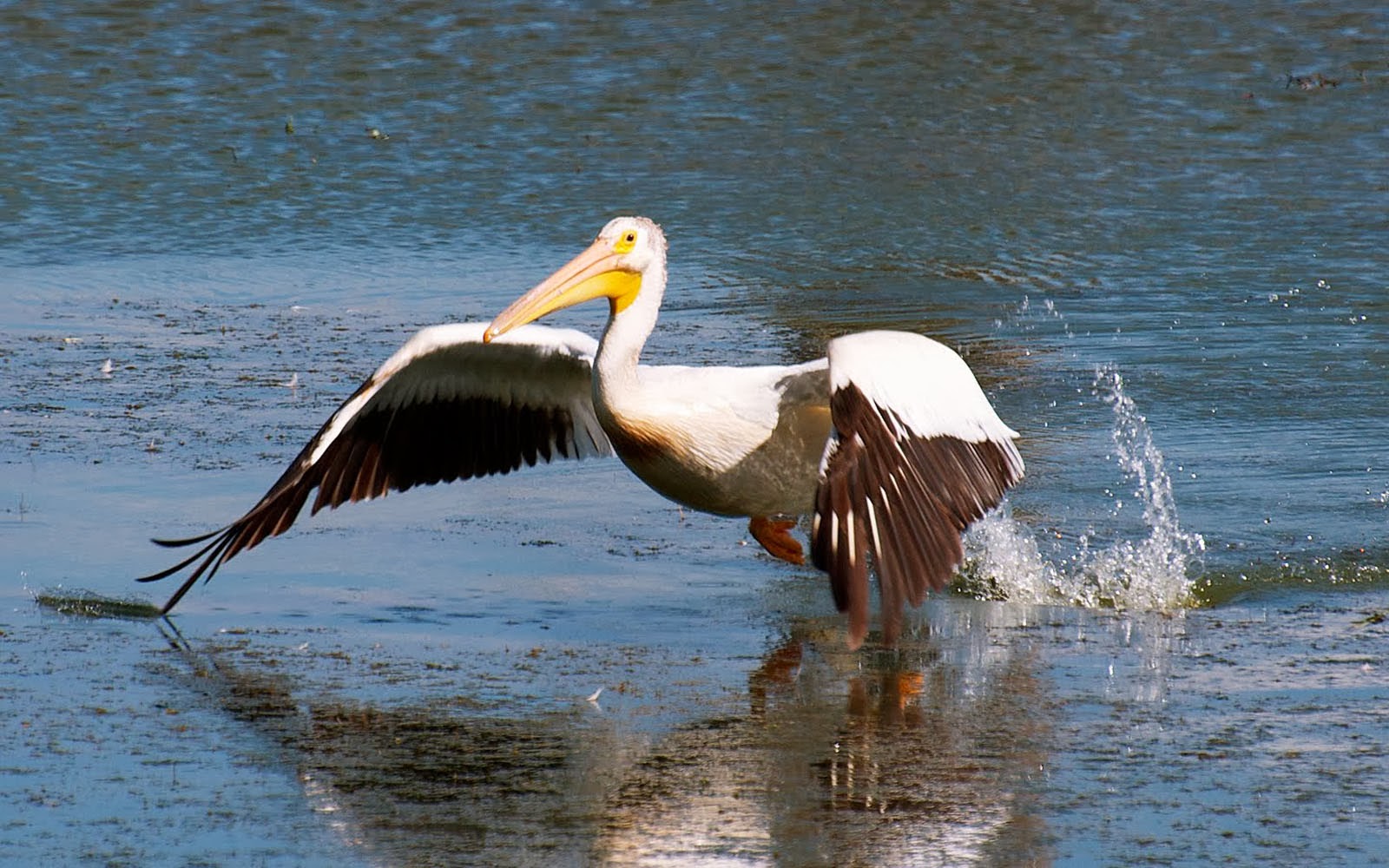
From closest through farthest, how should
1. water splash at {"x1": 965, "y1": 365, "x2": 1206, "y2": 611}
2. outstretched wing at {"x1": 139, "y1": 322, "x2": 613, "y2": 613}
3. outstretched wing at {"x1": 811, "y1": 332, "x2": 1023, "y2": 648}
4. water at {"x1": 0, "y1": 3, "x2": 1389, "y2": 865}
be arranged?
1. water at {"x1": 0, "y1": 3, "x2": 1389, "y2": 865}
2. outstretched wing at {"x1": 811, "y1": 332, "x2": 1023, "y2": 648}
3. water splash at {"x1": 965, "y1": 365, "x2": 1206, "y2": 611}
4. outstretched wing at {"x1": 139, "y1": 322, "x2": 613, "y2": 613}

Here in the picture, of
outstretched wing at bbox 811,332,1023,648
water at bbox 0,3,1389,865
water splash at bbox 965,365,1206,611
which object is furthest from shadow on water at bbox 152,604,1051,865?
water splash at bbox 965,365,1206,611

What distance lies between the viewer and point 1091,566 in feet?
19.6

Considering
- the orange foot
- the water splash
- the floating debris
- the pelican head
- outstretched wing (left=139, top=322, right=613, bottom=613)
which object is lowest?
the floating debris

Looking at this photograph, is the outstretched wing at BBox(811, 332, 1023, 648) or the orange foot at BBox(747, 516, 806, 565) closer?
the outstretched wing at BBox(811, 332, 1023, 648)

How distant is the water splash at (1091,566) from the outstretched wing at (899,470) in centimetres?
50

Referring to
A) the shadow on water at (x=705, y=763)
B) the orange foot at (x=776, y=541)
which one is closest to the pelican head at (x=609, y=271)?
the orange foot at (x=776, y=541)

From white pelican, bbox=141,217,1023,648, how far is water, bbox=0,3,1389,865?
0.24 m

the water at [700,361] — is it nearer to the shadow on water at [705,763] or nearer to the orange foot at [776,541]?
the shadow on water at [705,763]

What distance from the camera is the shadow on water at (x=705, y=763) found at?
4.00 metres

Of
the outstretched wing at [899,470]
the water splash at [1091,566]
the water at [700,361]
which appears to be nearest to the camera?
the water at [700,361]

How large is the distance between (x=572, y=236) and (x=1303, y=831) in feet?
23.1

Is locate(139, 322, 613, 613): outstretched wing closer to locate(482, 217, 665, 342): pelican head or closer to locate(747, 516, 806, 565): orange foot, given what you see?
locate(482, 217, 665, 342): pelican head

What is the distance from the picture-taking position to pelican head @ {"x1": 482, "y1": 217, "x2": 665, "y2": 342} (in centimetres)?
552

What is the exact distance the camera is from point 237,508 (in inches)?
255
